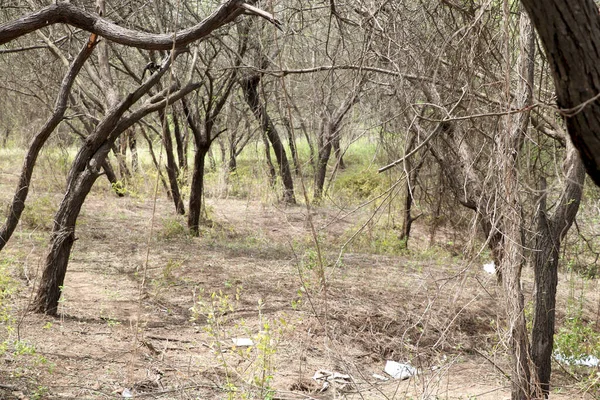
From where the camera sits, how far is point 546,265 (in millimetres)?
5094

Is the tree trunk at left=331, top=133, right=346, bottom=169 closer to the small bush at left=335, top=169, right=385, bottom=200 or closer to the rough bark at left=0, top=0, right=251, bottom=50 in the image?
the small bush at left=335, top=169, right=385, bottom=200

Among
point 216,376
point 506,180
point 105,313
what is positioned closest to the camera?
point 506,180

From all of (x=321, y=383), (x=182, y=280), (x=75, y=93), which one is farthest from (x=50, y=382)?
(x=75, y=93)

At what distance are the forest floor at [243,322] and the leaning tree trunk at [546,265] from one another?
287 millimetres

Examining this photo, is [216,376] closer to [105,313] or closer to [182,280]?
[105,313]

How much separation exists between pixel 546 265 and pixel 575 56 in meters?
3.10

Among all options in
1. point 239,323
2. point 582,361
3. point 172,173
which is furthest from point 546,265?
point 172,173

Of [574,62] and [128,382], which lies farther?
[128,382]

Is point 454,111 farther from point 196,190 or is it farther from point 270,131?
point 270,131

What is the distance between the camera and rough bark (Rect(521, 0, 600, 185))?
89.0 inches

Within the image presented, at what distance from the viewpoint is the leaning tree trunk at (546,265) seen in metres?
4.95

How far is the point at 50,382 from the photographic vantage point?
4.93m

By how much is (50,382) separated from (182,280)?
301 cm

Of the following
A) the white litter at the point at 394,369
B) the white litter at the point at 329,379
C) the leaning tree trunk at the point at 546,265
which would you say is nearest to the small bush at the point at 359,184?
the white litter at the point at 394,369
